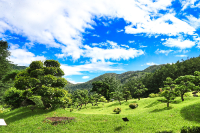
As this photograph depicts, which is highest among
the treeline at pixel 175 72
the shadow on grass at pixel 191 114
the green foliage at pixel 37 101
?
the treeline at pixel 175 72

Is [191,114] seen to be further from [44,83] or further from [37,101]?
[37,101]

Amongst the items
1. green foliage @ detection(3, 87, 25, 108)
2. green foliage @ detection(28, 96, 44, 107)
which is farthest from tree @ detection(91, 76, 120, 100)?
green foliage @ detection(3, 87, 25, 108)

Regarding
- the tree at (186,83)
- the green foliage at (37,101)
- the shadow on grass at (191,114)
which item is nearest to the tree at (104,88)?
the green foliage at (37,101)

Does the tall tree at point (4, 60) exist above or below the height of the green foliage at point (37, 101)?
above

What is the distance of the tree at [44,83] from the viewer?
2055 cm

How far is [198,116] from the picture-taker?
15.5 meters

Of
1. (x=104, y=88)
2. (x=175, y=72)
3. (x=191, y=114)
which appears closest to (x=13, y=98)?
(x=191, y=114)

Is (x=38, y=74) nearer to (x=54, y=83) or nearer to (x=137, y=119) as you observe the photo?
(x=54, y=83)

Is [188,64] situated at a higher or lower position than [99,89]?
higher

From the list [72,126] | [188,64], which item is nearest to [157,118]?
[72,126]

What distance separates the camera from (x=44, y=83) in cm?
2195

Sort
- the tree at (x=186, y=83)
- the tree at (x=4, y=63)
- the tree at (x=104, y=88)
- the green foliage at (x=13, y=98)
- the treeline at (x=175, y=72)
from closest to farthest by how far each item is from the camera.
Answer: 1. the tree at (x=186, y=83)
2. the green foliage at (x=13, y=98)
3. the tree at (x=4, y=63)
4. the tree at (x=104, y=88)
5. the treeline at (x=175, y=72)

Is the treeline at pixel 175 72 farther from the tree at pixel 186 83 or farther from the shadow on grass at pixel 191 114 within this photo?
→ the shadow on grass at pixel 191 114

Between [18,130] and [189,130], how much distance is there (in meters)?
20.5
